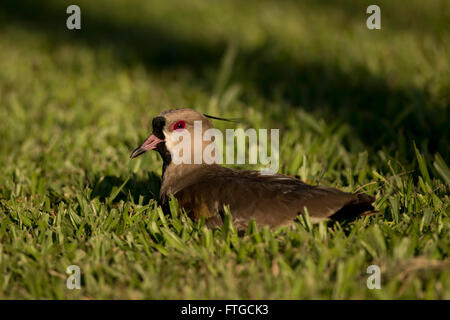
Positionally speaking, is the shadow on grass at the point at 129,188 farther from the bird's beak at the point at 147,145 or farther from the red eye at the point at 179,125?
the red eye at the point at 179,125

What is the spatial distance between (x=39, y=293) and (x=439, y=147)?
339 cm

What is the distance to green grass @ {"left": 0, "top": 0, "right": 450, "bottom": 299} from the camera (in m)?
2.98

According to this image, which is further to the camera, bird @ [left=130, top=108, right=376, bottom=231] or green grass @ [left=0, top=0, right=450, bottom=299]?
bird @ [left=130, top=108, right=376, bottom=231]

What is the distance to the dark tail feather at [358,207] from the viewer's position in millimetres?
3201

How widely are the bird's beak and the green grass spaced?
0.98ft

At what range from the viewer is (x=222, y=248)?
316 centimetres

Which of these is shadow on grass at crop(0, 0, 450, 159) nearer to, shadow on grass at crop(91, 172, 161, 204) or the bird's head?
the bird's head

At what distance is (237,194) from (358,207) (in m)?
0.71

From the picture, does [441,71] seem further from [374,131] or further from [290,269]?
[290,269]

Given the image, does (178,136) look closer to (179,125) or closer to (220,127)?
(179,125)

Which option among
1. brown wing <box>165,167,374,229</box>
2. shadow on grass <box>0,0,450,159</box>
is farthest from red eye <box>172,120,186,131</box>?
shadow on grass <box>0,0,450,159</box>

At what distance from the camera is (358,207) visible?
10.5ft

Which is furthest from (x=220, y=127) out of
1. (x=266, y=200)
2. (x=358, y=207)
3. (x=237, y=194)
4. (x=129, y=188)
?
(x=358, y=207)

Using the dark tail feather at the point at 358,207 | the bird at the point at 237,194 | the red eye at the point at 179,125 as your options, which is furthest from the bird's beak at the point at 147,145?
the dark tail feather at the point at 358,207
